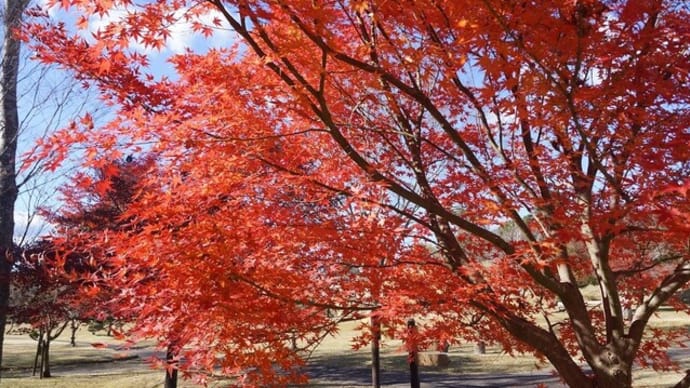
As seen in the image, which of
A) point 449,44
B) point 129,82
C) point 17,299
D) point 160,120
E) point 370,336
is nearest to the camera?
point 160,120

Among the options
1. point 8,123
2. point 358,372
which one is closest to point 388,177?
point 8,123

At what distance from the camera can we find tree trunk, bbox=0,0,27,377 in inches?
286

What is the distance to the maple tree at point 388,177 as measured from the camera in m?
3.89

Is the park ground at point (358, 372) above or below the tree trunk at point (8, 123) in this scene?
below

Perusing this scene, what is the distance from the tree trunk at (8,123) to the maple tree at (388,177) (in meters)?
2.92

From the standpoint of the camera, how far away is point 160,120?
13.2 feet

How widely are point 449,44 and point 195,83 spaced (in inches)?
97.9

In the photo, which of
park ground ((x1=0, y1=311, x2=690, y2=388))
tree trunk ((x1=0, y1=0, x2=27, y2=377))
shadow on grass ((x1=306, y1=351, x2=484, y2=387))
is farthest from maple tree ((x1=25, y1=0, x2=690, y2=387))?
shadow on grass ((x1=306, y1=351, x2=484, y2=387))

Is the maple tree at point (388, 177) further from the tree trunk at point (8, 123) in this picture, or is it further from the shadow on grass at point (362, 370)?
the shadow on grass at point (362, 370)

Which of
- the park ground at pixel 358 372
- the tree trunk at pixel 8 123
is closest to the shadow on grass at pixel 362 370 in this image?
the park ground at pixel 358 372

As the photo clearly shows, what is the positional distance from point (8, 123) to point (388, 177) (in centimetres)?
592

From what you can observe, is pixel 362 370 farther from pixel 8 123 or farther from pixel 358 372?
pixel 8 123

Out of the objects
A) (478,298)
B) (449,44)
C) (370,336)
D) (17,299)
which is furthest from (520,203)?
(17,299)

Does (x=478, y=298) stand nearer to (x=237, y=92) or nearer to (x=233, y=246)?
(x=233, y=246)
